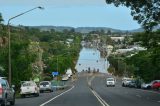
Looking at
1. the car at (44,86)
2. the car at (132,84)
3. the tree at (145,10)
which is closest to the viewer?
the tree at (145,10)

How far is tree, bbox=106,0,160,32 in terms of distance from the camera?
4738 cm

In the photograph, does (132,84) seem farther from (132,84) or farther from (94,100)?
(94,100)

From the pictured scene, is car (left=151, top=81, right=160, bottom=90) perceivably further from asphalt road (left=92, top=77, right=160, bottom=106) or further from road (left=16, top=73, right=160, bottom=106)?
road (left=16, top=73, right=160, bottom=106)

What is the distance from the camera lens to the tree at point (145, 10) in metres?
47.4

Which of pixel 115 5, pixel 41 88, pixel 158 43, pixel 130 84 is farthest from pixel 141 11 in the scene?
pixel 130 84

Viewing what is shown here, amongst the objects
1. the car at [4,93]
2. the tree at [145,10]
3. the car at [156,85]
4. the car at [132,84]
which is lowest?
the car at [132,84]

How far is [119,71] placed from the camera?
7559 inches

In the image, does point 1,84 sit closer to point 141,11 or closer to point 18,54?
point 141,11

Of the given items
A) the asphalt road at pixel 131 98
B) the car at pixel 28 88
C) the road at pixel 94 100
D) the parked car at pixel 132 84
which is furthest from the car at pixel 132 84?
the car at pixel 28 88

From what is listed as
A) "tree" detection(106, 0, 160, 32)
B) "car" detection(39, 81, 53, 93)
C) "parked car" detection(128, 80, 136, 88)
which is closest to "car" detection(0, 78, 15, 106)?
"tree" detection(106, 0, 160, 32)

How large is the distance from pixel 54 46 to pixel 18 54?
116 m

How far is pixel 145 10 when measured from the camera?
162 feet

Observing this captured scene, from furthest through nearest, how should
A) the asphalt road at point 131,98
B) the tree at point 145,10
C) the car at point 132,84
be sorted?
the car at point 132,84, the tree at point 145,10, the asphalt road at point 131,98

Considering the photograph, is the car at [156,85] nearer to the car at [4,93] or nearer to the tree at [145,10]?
the tree at [145,10]
